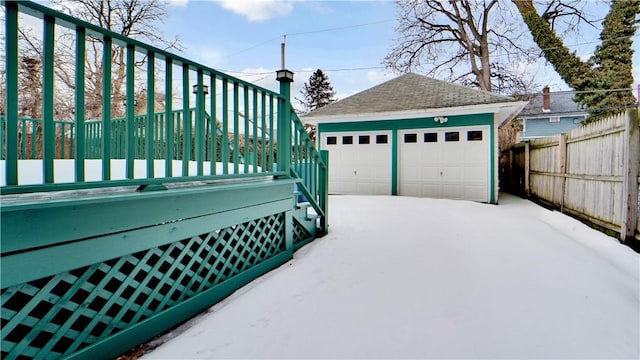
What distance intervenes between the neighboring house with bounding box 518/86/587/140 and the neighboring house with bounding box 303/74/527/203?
14.3m

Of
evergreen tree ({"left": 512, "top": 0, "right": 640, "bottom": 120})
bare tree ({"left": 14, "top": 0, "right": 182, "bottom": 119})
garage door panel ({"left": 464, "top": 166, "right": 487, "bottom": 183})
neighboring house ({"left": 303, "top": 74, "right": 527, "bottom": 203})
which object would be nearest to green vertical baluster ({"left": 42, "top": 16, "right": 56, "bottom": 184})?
neighboring house ({"left": 303, "top": 74, "right": 527, "bottom": 203})

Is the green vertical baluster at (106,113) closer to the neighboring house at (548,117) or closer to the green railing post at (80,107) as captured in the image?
the green railing post at (80,107)

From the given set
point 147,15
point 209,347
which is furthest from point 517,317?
point 147,15

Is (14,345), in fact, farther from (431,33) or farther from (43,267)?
(431,33)

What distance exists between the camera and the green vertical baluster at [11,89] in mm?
1366

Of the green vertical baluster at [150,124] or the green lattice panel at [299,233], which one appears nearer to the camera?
the green vertical baluster at [150,124]

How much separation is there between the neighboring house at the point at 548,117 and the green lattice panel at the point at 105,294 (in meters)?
22.5

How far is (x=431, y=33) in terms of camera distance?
15.4 m

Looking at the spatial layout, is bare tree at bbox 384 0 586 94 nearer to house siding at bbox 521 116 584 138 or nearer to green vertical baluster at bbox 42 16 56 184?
house siding at bbox 521 116 584 138

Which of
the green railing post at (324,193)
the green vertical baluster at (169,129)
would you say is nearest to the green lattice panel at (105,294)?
the green vertical baluster at (169,129)

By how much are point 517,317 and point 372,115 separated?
23.6ft

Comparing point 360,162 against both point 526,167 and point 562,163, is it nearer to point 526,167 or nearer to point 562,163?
point 526,167

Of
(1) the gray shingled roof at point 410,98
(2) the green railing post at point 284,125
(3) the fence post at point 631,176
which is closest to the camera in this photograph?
(2) the green railing post at point 284,125

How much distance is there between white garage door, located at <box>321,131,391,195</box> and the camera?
909 cm
